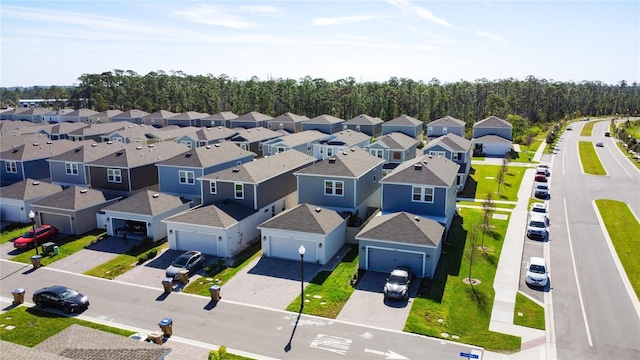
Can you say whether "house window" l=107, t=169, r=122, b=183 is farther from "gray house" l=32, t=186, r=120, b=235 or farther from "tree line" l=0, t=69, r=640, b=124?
"tree line" l=0, t=69, r=640, b=124

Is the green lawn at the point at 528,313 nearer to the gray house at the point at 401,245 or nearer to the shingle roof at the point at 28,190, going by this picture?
the gray house at the point at 401,245

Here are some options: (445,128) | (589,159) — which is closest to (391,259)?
(445,128)

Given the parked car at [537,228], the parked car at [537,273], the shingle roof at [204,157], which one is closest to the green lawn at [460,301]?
the parked car at [537,273]

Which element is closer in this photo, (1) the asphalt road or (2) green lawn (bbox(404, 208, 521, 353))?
(1) the asphalt road

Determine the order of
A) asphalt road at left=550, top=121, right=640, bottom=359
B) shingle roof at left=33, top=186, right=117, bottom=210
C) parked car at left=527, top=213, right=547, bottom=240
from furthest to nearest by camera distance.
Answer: shingle roof at left=33, top=186, right=117, bottom=210
parked car at left=527, top=213, right=547, bottom=240
asphalt road at left=550, top=121, right=640, bottom=359

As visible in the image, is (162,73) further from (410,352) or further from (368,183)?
(410,352)

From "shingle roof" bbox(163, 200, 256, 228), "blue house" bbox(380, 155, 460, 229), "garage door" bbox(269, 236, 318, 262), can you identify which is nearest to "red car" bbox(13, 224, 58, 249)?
"shingle roof" bbox(163, 200, 256, 228)
